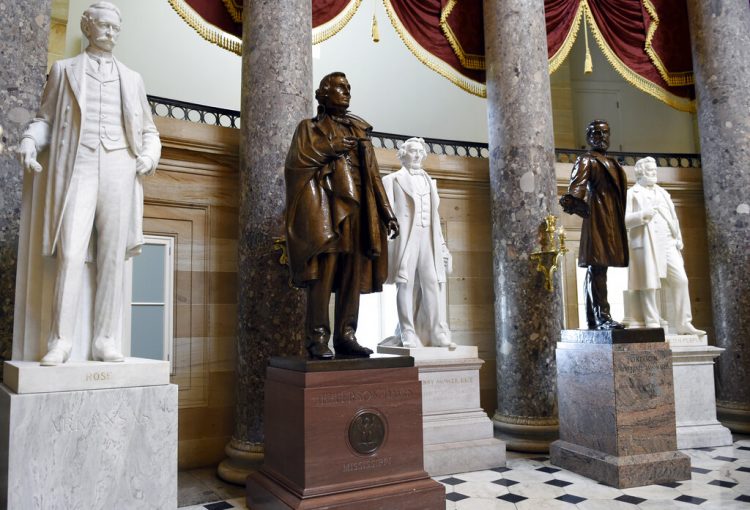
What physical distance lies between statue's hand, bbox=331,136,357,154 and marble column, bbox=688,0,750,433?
5.49m

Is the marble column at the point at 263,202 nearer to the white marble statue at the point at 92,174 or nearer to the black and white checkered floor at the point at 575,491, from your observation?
the black and white checkered floor at the point at 575,491

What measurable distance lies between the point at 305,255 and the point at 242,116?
2.23 meters

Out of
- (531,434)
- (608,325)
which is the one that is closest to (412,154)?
(608,325)

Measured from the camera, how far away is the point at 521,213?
6.12 m

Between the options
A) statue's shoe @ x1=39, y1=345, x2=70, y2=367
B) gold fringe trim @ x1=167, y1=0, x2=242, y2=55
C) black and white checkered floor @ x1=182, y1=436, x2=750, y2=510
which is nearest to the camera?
statue's shoe @ x1=39, y1=345, x2=70, y2=367

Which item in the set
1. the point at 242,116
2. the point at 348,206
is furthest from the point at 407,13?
the point at 348,206

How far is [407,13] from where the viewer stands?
273 inches

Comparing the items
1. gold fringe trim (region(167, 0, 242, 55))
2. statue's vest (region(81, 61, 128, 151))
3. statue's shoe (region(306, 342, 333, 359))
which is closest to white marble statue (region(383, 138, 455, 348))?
statue's shoe (region(306, 342, 333, 359))

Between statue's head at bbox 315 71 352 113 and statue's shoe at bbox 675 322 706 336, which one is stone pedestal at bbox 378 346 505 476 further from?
statue's shoe at bbox 675 322 706 336

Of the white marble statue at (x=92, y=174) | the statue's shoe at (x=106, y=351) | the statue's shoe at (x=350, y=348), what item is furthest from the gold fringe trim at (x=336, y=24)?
the statue's shoe at (x=106, y=351)

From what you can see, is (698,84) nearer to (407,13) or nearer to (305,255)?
(407,13)

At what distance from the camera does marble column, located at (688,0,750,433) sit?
691 centimetres

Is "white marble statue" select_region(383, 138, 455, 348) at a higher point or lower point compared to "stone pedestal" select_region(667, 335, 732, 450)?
higher

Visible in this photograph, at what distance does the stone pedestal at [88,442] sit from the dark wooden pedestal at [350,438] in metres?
0.71
